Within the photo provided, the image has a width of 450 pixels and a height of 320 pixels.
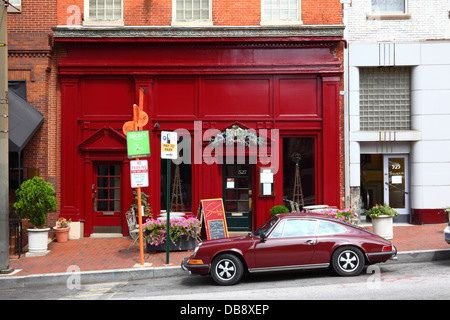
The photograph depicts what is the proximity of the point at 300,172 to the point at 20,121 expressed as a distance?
830cm

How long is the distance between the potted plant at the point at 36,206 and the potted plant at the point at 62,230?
3.92 ft

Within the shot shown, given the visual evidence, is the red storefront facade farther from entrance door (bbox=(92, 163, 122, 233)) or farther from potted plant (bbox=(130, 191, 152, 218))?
potted plant (bbox=(130, 191, 152, 218))

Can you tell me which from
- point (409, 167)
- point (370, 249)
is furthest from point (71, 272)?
point (409, 167)

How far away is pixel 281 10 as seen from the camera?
14.2 m

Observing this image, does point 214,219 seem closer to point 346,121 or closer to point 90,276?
point 90,276

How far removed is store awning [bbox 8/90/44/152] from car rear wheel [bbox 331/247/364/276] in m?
8.46

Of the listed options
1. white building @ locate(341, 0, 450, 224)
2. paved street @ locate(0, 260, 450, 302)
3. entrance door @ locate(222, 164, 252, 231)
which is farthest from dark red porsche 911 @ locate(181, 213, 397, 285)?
white building @ locate(341, 0, 450, 224)

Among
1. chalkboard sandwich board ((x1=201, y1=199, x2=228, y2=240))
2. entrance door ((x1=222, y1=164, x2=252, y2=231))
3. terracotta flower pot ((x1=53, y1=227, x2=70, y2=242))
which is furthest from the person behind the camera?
entrance door ((x1=222, y1=164, x2=252, y2=231))

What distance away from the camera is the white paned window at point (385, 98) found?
566 inches

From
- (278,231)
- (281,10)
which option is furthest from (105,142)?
(278,231)

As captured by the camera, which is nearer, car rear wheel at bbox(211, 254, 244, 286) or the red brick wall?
car rear wheel at bbox(211, 254, 244, 286)

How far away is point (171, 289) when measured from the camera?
8680 millimetres

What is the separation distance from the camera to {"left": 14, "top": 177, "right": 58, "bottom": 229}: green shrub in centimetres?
1164

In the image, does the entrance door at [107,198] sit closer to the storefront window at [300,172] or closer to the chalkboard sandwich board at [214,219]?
the chalkboard sandwich board at [214,219]
